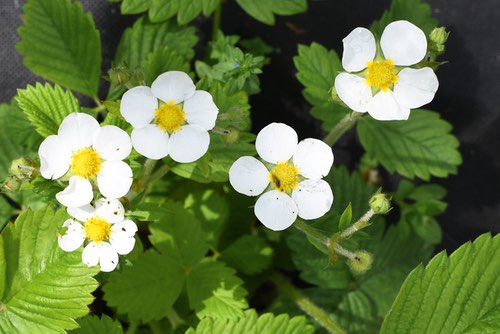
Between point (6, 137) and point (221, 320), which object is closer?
point (221, 320)

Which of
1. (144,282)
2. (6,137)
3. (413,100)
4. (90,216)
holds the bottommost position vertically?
(144,282)

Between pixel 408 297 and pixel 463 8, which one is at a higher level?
pixel 463 8

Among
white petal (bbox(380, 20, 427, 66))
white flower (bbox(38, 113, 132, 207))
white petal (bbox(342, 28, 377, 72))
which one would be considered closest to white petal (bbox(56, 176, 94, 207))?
white flower (bbox(38, 113, 132, 207))

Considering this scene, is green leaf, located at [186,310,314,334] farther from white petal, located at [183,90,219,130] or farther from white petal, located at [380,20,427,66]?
white petal, located at [380,20,427,66]

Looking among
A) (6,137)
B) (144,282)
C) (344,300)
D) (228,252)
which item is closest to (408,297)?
(344,300)

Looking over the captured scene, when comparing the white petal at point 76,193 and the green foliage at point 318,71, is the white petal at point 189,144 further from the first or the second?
the green foliage at point 318,71

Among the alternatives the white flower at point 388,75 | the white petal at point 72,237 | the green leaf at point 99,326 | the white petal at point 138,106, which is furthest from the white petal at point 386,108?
the green leaf at point 99,326

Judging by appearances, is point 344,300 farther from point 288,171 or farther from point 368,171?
point 288,171
